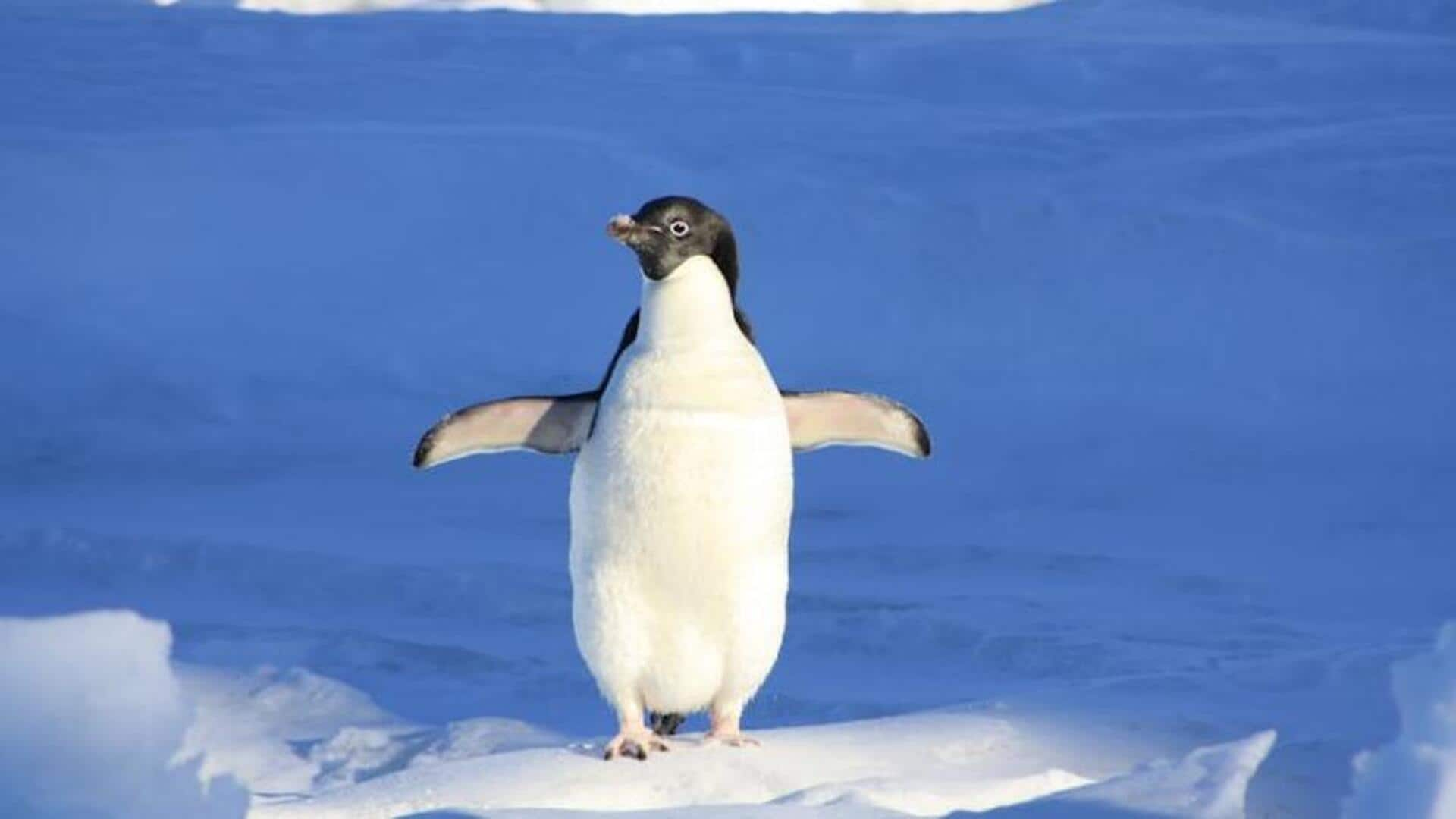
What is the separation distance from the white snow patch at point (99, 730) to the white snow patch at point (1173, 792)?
85cm

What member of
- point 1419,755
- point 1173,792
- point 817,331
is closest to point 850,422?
point 1173,792

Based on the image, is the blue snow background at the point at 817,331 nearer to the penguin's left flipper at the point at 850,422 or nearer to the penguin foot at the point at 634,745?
the penguin's left flipper at the point at 850,422

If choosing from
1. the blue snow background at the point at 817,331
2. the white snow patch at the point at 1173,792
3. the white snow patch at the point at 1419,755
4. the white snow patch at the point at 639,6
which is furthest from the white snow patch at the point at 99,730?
the white snow patch at the point at 639,6

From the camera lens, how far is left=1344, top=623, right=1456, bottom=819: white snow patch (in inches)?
125

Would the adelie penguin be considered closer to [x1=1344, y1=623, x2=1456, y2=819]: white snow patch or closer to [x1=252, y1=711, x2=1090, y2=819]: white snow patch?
[x1=252, y1=711, x2=1090, y2=819]: white snow patch

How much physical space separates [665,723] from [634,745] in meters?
0.20

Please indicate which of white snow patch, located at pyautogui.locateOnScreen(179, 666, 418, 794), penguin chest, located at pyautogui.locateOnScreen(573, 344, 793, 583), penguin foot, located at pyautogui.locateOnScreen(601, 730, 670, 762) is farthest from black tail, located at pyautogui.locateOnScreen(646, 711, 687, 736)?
white snow patch, located at pyautogui.locateOnScreen(179, 666, 418, 794)

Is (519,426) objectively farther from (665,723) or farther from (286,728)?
(286,728)

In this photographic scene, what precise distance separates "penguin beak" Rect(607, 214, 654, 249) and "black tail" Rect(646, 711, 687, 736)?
63 cm

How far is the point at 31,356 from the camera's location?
26.7 feet

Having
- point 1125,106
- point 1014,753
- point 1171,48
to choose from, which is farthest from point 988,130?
point 1014,753

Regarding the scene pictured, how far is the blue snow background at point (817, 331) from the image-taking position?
5.32 metres

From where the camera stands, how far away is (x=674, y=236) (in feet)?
11.0

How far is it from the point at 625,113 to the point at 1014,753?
23.7 ft
